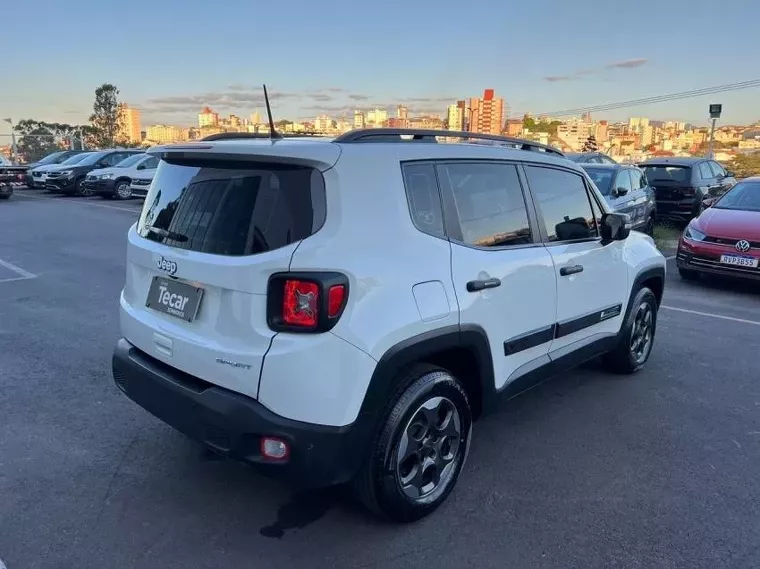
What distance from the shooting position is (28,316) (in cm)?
628

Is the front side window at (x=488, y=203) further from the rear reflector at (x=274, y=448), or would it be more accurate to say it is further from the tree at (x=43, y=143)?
the tree at (x=43, y=143)

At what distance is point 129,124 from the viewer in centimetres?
3853

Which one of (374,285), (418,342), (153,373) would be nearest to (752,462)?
(418,342)

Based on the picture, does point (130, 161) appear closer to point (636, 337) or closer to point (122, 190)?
point (122, 190)

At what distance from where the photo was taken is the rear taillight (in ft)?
8.11

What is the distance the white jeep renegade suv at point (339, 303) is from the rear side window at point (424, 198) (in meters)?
0.01

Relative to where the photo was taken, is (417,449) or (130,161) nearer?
(417,449)

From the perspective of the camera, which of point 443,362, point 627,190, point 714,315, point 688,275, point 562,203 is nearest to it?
point 443,362

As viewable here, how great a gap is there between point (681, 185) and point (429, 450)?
13011 mm

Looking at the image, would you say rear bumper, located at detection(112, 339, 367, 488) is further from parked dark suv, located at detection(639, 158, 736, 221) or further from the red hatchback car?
parked dark suv, located at detection(639, 158, 736, 221)

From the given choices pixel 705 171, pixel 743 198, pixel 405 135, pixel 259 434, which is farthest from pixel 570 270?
pixel 705 171

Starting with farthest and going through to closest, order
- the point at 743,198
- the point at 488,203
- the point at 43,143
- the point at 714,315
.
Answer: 1. the point at 43,143
2. the point at 743,198
3. the point at 714,315
4. the point at 488,203

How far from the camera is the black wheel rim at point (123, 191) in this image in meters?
19.8

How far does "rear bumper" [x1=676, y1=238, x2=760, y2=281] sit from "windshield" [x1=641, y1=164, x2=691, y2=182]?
598 cm
